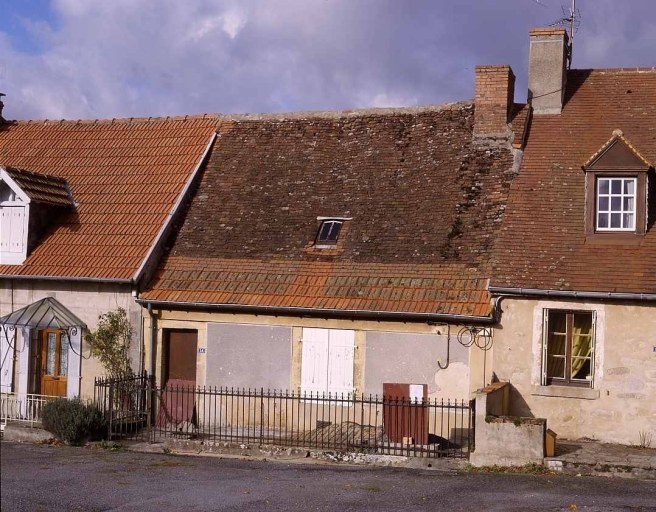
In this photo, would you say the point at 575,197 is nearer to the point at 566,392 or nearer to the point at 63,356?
the point at 566,392

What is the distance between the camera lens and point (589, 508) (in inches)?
464

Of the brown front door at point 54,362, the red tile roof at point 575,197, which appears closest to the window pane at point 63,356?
the brown front door at point 54,362

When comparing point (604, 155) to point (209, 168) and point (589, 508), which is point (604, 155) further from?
point (209, 168)

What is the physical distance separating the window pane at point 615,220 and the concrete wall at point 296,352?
3.70 metres

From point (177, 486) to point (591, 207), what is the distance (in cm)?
964

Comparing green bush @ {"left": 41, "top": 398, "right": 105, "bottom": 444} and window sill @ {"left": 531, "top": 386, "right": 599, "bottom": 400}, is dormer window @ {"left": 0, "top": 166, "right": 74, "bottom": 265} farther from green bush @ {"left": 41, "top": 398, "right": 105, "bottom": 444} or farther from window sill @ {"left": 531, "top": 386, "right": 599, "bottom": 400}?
window sill @ {"left": 531, "top": 386, "right": 599, "bottom": 400}

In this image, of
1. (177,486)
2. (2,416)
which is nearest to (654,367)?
(177,486)

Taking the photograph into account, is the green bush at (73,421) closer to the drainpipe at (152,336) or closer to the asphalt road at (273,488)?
the asphalt road at (273,488)

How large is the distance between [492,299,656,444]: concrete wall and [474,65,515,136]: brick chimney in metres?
5.01

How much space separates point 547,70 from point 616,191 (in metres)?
4.32

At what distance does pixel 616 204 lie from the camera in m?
17.3

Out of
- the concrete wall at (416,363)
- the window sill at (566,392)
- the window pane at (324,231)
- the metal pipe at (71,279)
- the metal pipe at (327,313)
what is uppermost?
the window pane at (324,231)

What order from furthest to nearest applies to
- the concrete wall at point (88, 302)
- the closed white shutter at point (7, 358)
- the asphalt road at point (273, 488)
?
the closed white shutter at point (7, 358)
the concrete wall at point (88, 302)
the asphalt road at point (273, 488)

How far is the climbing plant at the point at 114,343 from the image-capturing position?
61.5 feet
